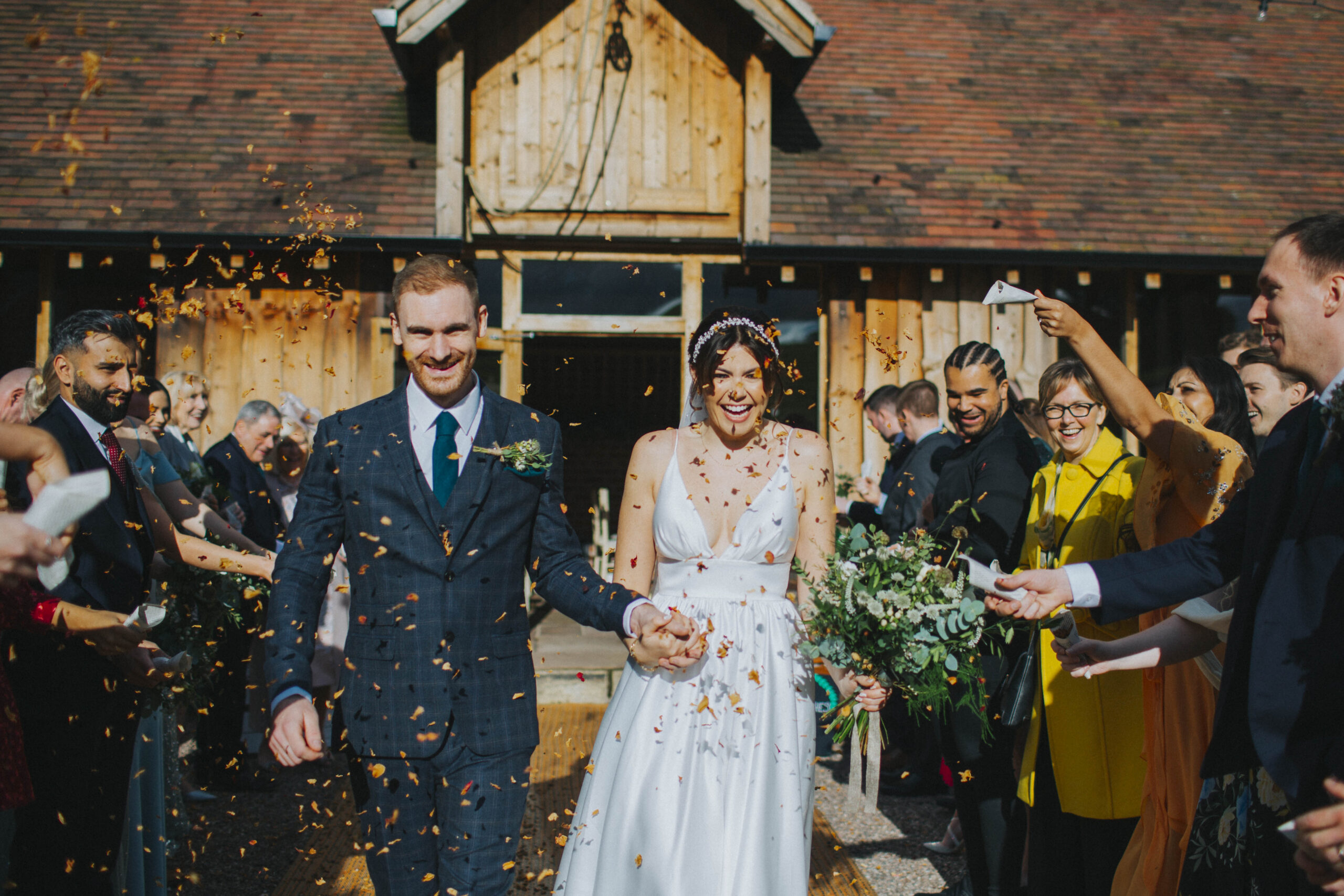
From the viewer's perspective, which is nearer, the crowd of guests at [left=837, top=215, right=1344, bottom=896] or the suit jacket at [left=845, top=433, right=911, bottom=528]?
the crowd of guests at [left=837, top=215, right=1344, bottom=896]

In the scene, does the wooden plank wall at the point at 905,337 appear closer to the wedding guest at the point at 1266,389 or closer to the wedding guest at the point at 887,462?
the wedding guest at the point at 887,462

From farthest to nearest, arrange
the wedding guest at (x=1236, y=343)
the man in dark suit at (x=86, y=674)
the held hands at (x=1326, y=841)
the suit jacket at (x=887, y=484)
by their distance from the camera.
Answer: the suit jacket at (x=887, y=484) → the wedding guest at (x=1236, y=343) → the man in dark suit at (x=86, y=674) → the held hands at (x=1326, y=841)

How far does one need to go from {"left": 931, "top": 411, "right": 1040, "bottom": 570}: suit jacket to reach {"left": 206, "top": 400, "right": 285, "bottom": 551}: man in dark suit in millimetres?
4304

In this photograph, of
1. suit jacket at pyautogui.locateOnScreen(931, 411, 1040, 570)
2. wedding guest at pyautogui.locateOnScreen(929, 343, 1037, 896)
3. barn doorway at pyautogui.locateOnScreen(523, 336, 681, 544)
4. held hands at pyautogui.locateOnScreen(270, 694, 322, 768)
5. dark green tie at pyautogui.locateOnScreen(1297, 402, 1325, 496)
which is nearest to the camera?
dark green tie at pyautogui.locateOnScreen(1297, 402, 1325, 496)

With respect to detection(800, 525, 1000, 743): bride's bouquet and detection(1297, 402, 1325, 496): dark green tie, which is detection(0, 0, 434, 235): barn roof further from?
detection(1297, 402, 1325, 496): dark green tie

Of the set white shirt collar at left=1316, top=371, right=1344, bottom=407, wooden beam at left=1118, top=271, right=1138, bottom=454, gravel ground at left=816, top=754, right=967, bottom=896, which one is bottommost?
gravel ground at left=816, top=754, right=967, bottom=896

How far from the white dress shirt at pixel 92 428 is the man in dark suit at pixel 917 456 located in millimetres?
4162

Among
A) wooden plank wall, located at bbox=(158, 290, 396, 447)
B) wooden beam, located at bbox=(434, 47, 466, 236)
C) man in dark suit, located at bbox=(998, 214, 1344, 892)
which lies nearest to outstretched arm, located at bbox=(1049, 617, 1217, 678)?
man in dark suit, located at bbox=(998, 214, 1344, 892)

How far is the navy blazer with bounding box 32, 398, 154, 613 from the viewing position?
10.9 feet

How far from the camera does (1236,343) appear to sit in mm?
5246

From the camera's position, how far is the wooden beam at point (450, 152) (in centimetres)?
880

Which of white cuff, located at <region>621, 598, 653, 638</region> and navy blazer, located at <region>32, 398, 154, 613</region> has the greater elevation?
navy blazer, located at <region>32, 398, 154, 613</region>

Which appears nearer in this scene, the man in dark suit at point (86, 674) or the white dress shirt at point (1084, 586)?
the white dress shirt at point (1084, 586)

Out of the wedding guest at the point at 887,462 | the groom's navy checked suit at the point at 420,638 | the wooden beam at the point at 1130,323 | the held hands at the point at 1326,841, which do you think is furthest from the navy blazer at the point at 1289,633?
the wooden beam at the point at 1130,323
